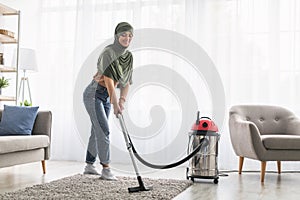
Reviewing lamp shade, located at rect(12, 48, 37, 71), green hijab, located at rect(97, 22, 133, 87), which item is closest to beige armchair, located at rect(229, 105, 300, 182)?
green hijab, located at rect(97, 22, 133, 87)

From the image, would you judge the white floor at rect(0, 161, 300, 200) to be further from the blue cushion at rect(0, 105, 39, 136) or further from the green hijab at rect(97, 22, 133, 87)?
the green hijab at rect(97, 22, 133, 87)

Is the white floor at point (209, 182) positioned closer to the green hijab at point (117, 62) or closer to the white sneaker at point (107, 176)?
the white sneaker at point (107, 176)

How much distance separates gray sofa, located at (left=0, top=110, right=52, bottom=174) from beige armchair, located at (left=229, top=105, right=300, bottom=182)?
1848 millimetres

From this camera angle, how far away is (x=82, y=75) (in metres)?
5.34

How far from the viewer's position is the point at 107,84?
3.18m

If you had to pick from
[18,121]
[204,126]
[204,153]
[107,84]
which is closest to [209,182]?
[204,153]

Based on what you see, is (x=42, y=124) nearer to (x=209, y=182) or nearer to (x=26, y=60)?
(x=26, y=60)

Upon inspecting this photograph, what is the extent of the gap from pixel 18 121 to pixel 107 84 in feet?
3.91

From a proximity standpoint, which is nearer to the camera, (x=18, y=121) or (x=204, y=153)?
(x=204, y=153)

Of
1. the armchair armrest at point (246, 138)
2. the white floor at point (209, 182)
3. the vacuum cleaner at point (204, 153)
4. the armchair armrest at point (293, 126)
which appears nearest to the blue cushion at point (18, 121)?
the white floor at point (209, 182)

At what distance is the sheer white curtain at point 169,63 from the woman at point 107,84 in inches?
61.9

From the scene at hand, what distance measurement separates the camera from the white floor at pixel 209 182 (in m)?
3.00

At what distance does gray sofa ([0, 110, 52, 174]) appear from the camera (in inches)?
129

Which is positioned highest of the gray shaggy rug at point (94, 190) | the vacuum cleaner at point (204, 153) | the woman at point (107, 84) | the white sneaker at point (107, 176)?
the woman at point (107, 84)
